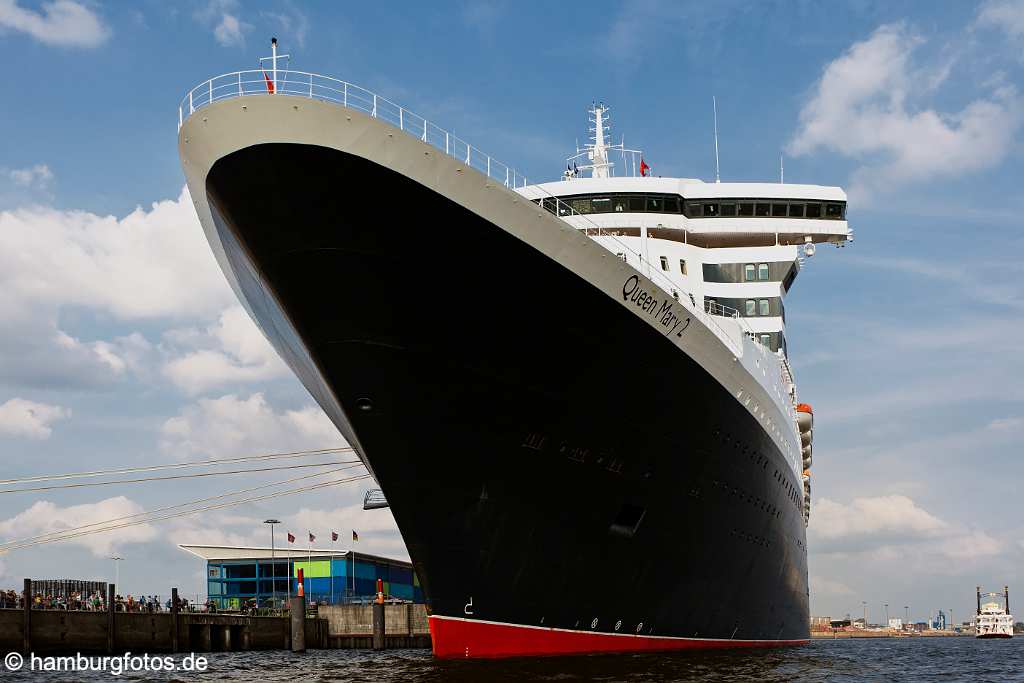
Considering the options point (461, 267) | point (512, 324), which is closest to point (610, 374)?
point (512, 324)

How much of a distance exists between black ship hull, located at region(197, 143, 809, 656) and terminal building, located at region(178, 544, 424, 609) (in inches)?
1516

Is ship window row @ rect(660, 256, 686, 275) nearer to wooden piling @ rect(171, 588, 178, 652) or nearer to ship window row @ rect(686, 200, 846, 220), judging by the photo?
ship window row @ rect(686, 200, 846, 220)

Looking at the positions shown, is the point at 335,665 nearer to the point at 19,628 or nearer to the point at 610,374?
the point at 19,628

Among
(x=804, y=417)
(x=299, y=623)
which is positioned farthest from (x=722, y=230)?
(x=299, y=623)

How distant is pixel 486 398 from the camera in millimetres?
17109

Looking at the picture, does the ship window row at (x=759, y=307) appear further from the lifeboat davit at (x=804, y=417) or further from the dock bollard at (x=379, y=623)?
the dock bollard at (x=379, y=623)

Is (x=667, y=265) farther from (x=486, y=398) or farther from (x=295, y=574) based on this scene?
(x=295, y=574)

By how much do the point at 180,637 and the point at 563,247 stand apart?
23.7 meters

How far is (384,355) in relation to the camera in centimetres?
1664

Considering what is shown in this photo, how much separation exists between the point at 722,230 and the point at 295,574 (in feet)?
130

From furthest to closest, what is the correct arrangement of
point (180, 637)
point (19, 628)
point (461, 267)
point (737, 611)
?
point (180, 637)
point (19, 628)
point (737, 611)
point (461, 267)

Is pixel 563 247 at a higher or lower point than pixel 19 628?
higher

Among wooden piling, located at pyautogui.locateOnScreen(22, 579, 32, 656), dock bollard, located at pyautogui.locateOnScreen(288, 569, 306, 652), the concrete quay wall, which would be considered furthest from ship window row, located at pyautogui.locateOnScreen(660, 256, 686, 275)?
the concrete quay wall

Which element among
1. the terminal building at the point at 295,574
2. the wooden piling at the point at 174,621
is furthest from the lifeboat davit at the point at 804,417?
the terminal building at the point at 295,574
